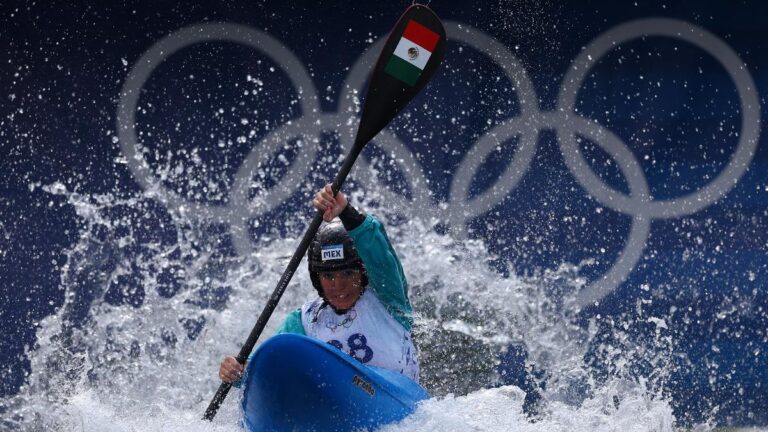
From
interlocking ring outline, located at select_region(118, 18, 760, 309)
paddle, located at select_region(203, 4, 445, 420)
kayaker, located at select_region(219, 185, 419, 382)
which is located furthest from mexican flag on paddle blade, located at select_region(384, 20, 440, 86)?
interlocking ring outline, located at select_region(118, 18, 760, 309)

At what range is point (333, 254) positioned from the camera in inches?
183

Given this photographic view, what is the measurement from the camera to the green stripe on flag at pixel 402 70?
5051mm

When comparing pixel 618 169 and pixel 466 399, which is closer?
pixel 466 399

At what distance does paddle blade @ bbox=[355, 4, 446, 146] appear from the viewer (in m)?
4.99

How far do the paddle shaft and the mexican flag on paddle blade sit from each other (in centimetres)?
42

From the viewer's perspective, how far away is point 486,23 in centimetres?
653

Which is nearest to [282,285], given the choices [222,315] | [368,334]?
[368,334]

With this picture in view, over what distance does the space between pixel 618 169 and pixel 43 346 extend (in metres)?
3.27

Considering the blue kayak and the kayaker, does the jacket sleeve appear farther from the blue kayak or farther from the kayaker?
the blue kayak

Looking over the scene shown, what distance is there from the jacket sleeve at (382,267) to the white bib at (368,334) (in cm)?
4

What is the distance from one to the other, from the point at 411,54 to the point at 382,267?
97cm

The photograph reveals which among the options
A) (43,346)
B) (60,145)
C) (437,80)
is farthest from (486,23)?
(43,346)

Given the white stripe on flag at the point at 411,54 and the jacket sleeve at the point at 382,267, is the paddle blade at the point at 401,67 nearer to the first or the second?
the white stripe on flag at the point at 411,54

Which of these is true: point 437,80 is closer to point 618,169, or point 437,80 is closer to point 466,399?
point 618,169
